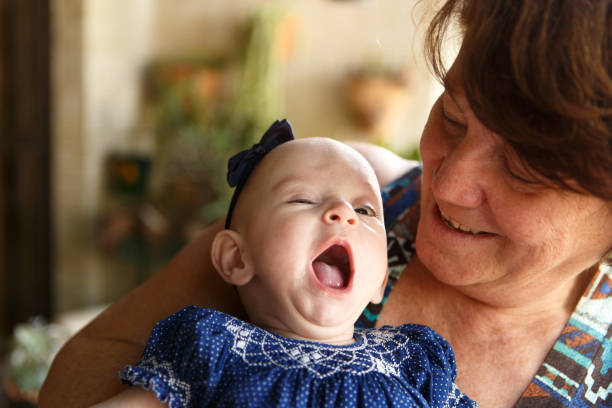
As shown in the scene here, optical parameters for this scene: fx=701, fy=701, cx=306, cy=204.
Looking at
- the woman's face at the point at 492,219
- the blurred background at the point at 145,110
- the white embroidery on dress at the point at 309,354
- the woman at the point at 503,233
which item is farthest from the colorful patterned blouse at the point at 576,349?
the blurred background at the point at 145,110

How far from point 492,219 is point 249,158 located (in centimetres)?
43

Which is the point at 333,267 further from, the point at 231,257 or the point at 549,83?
the point at 549,83

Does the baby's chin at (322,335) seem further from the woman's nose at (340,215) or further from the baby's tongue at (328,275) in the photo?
the woman's nose at (340,215)

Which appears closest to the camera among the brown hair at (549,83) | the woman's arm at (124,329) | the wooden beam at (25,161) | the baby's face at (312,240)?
the brown hair at (549,83)

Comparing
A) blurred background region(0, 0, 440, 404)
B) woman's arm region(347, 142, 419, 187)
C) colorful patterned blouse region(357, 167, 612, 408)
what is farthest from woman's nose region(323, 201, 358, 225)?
blurred background region(0, 0, 440, 404)

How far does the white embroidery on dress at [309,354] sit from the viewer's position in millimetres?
1034

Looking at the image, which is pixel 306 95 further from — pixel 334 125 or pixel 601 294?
pixel 601 294

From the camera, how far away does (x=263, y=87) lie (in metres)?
4.80

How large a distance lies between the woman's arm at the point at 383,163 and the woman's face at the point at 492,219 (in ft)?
0.76

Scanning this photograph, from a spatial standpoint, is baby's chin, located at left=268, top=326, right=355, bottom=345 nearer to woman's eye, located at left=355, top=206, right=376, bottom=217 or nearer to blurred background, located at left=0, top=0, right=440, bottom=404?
woman's eye, located at left=355, top=206, right=376, bottom=217

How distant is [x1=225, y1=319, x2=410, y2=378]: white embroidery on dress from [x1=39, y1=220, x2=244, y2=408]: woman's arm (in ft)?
0.76

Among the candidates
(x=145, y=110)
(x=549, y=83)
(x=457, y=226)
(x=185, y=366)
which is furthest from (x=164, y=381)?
(x=145, y=110)

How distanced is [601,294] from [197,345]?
2.62 feet

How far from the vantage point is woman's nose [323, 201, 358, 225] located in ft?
3.62
